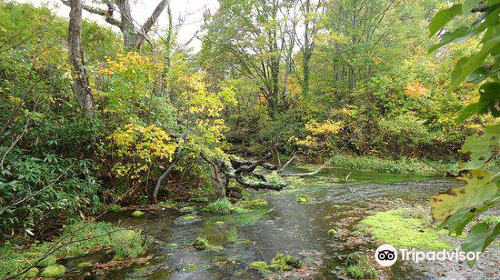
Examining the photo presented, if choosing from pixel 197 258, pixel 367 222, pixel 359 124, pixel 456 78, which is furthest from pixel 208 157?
pixel 359 124

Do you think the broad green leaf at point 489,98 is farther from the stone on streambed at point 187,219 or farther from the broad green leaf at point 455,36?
the stone on streambed at point 187,219

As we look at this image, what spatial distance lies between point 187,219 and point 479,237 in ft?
18.5

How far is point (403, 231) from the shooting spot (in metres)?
4.81

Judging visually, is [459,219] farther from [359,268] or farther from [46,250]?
[46,250]

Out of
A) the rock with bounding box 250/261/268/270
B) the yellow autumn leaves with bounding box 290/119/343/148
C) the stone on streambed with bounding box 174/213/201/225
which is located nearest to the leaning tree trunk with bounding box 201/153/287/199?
the stone on streambed with bounding box 174/213/201/225

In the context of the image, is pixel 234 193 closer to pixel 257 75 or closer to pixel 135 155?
pixel 135 155

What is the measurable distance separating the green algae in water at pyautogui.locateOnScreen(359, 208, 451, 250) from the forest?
40 mm

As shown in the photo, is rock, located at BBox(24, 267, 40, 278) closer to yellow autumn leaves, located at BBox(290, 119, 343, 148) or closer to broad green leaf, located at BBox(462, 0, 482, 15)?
broad green leaf, located at BBox(462, 0, 482, 15)

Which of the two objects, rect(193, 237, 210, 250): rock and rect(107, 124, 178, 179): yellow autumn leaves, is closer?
rect(193, 237, 210, 250): rock

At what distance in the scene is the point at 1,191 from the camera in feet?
12.3

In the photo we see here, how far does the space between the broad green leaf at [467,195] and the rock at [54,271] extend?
4.26 m

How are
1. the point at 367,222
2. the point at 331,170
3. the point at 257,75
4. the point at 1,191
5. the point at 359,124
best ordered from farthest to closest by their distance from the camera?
the point at 257,75 → the point at 359,124 → the point at 331,170 → the point at 367,222 → the point at 1,191

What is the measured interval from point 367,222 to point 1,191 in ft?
19.6

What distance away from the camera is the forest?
1.76 ft
